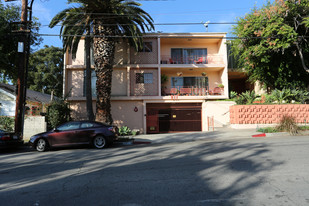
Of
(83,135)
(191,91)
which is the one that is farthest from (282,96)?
(83,135)

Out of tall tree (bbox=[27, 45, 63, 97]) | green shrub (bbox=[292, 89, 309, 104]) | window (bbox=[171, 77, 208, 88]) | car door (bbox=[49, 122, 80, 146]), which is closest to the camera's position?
car door (bbox=[49, 122, 80, 146])

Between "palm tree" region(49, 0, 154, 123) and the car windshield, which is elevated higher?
"palm tree" region(49, 0, 154, 123)

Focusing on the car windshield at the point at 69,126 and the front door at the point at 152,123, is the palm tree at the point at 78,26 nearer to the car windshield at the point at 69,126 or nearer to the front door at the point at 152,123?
the car windshield at the point at 69,126

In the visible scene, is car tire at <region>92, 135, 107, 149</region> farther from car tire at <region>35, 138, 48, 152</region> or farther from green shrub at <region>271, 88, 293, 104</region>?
green shrub at <region>271, 88, 293, 104</region>

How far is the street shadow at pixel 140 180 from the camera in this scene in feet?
12.0

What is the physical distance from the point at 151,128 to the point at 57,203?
1378cm

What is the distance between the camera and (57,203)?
11.6 ft

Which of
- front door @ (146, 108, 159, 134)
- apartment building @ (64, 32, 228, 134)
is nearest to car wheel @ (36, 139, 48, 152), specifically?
apartment building @ (64, 32, 228, 134)

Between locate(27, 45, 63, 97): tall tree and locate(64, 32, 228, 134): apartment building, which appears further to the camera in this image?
locate(27, 45, 63, 97): tall tree

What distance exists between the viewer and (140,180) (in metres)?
4.66

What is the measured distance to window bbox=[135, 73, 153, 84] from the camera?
17.9 metres

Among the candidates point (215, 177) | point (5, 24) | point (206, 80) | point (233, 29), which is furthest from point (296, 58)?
point (5, 24)

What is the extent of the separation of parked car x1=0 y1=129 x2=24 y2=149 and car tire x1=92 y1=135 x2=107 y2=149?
3.90 m

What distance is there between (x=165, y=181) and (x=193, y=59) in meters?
16.1
